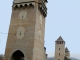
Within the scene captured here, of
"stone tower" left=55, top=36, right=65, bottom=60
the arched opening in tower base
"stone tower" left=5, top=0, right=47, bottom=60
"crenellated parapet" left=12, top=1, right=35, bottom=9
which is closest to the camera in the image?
"stone tower" left=5, top=0, right=47, bottom=60

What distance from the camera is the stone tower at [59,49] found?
4724cm

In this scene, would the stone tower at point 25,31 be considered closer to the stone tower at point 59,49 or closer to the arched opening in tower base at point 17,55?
the arched opening in tower base at point 17,55

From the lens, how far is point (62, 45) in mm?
48812

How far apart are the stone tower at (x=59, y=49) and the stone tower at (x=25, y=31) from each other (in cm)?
2920

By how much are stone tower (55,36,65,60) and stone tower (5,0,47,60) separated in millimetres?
29201

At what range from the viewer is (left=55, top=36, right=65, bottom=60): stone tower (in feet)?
155

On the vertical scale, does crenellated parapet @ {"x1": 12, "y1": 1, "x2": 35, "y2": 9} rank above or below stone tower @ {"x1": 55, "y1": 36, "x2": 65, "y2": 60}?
above

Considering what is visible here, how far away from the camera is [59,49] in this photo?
48281 millimetres

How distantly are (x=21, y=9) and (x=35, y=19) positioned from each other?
110 inches

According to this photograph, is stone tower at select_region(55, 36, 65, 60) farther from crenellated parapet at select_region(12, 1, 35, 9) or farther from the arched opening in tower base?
crenellated parapet at select_region(12, 1, 35, 9)

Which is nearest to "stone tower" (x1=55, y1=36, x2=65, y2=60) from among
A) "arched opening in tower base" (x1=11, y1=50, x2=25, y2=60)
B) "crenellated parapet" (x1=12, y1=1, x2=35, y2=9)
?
"arched opening in tower base" (x1=11, y1=50, x2=25, y2=60)

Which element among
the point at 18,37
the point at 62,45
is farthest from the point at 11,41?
the point at 62,45

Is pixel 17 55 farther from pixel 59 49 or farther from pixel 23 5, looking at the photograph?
pixel 59 49

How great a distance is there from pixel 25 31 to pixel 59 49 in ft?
106
